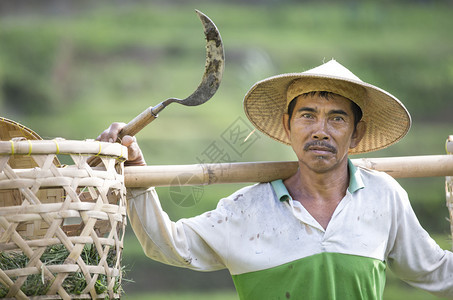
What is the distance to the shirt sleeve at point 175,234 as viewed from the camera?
203cm

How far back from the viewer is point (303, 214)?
2119 mm

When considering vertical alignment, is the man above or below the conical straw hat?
below

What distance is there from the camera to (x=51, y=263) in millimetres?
1749

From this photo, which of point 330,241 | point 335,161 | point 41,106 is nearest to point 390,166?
point 335,161

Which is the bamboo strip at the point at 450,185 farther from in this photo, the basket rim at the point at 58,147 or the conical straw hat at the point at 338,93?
the basket rim at the point at 58,147

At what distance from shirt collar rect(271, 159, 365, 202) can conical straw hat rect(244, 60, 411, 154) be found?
16 cm

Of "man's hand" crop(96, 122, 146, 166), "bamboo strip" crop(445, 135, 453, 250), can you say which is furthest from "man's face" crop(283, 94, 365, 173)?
"man's hand" crop(96, 122, 146, 166)

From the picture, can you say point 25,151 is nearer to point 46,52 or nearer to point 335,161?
point 335,161

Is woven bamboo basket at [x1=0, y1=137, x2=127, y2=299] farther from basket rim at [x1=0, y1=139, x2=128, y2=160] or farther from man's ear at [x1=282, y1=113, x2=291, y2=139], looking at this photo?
man's ear at [x1=282, y1=113, x2=291, y2=139]

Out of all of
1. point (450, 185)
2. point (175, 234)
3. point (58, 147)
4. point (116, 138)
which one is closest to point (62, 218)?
point (58, 147)

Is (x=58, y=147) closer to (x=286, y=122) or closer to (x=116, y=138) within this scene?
(x=116, y=138)

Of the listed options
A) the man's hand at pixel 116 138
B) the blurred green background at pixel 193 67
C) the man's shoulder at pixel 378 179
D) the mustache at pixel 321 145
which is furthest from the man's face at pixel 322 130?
the blurred green background at pixel 193 67

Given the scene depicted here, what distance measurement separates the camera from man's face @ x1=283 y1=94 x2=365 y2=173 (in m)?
2.12

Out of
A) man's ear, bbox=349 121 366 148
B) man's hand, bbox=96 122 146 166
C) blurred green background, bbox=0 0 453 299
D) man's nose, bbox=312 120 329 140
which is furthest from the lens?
blurred green background, bbox=0 0 453 299
